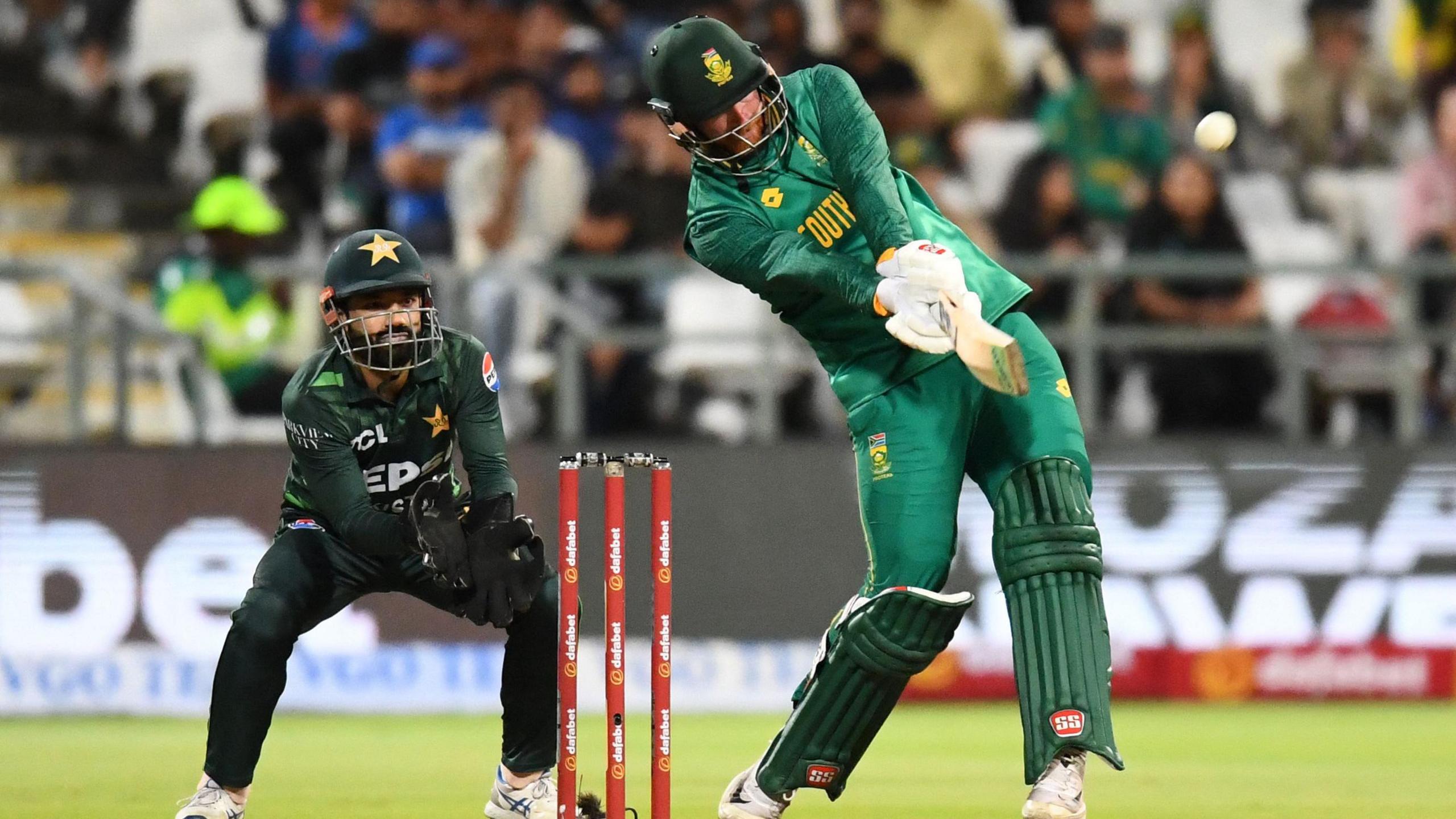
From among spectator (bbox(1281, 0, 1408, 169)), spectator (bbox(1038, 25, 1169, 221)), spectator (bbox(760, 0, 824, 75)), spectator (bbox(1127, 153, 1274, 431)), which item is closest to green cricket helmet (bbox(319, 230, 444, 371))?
spectator (bbox(1127, 153, 1274, 431))

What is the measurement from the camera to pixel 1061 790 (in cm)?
621

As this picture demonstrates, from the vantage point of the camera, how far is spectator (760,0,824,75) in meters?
14.4

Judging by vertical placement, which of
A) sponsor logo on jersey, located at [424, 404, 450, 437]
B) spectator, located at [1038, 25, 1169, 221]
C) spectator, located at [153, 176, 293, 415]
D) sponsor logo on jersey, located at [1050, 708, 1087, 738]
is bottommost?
sponsor logo on jersey, located at [1050, 708, 1087, 738]

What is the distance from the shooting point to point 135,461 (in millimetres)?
12000

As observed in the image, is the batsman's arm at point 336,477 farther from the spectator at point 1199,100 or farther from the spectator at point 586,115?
the spectator at point 1199,100

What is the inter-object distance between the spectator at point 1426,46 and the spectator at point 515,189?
6002mm

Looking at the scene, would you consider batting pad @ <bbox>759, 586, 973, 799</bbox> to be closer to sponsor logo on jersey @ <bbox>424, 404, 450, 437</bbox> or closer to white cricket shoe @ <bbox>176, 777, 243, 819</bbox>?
sponsor logo on jersey @ <bbox>424, 404, 450, 437</bbox>

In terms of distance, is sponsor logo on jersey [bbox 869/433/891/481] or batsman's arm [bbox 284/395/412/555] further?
batsman's arm [bbox 284/395/412/555]

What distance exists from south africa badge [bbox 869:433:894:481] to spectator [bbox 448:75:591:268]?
6.89 m

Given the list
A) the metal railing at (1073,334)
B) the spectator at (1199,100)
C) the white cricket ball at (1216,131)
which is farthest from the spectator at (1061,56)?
the white cricket ball at (1216,131)

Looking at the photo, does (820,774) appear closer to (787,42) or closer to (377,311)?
(377,311)

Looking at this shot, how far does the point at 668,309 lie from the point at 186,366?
9.25ft

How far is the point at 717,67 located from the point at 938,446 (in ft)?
4.32

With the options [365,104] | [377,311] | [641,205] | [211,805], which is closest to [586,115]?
[641,205]
